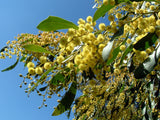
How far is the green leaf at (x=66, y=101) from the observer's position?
1072mm

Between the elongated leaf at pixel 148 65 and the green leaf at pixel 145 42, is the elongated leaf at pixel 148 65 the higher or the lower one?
the lower one

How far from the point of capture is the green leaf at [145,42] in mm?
937

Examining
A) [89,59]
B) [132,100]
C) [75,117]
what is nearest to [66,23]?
[89,59]

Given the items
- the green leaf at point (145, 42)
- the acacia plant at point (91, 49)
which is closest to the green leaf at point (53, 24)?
the acacia plant at point (91, 49)

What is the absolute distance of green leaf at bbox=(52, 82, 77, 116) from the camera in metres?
1.07

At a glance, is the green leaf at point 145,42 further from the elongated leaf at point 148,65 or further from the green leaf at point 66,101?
the green leaf at point 66,101

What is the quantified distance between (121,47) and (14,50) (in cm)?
104

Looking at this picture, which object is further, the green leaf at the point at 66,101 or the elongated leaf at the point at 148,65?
the green leaf at the point at 66,101

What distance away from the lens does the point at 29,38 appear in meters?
1.54

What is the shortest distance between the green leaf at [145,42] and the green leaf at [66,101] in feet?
1.44

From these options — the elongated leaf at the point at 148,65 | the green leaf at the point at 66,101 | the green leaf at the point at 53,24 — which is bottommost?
the elongated leaf at the point at 148,65

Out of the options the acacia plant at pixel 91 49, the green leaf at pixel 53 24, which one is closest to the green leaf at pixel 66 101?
the acacia plant at pixel 91 49

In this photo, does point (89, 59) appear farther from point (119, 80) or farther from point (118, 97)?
point (118, 97)

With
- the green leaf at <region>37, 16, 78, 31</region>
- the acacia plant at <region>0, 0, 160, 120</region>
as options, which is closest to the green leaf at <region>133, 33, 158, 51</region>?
the acacia plant at <region>0, 0, 160, 120</region>
